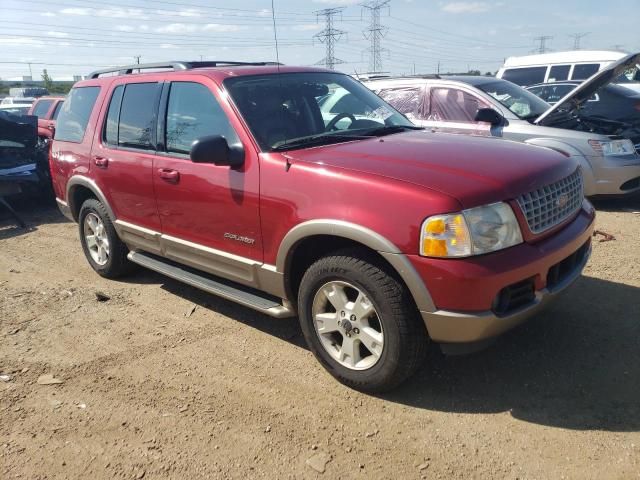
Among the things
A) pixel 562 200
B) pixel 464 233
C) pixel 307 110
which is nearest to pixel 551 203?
pixel 562 200

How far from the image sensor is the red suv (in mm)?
2721

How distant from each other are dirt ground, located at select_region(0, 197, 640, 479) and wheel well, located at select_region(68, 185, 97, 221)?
4.43ft

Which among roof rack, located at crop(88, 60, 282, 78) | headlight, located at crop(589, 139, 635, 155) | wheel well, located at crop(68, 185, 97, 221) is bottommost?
wheel well, located at crop(68, 185, 97, 221)

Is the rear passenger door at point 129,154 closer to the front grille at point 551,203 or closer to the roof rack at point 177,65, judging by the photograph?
the roof rack at point 177,65

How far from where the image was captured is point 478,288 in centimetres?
263

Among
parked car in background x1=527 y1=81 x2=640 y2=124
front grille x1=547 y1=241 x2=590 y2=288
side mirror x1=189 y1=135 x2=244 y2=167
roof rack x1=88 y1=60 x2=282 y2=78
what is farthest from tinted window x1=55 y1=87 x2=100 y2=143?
parked car in background x1=527 y1=81 x2=640 y2=124

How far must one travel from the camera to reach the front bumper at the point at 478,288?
2.64 metres

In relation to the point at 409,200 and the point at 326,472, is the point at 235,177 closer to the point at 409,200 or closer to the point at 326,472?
the point at 409,200

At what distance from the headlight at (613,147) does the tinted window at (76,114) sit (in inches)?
225

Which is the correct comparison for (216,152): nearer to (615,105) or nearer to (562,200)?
(562,200)

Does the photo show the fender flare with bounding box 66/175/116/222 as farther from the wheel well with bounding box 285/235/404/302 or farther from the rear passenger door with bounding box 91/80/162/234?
the wheel well with bounding box 285/235/404/302

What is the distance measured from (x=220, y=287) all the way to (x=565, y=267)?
2269mm

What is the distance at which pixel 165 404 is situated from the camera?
321cm

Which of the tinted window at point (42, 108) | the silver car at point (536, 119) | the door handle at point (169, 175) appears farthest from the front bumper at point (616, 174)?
the tinted window at point (42, 108)
